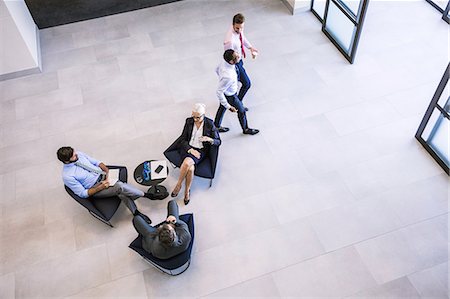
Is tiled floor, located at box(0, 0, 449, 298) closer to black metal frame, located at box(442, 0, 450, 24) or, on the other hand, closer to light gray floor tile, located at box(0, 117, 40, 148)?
light gray floor tile, located at box(0, 117, 40, 148)

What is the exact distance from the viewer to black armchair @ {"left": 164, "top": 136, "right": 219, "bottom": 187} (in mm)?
5000

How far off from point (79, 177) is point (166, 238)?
135 cm

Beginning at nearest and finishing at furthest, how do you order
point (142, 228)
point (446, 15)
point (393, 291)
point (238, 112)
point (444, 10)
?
point (142, 228) < point (393, 291) < point (238, 112) < point (446, 15) < point (444, 10)

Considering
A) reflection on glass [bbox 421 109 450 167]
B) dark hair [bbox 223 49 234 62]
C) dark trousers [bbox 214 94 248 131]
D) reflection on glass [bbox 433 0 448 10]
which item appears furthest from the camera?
reflection on glass [bbox 433 0 448 10]

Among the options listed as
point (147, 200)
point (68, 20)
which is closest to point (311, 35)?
point (147, 200)

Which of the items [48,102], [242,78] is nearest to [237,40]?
[242,78]

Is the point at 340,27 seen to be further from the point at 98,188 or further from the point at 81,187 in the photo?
the point at 81,187

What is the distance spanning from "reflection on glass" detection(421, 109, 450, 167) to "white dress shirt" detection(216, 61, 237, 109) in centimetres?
278

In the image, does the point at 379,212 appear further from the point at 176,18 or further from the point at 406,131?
the point at 176,18

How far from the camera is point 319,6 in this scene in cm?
779

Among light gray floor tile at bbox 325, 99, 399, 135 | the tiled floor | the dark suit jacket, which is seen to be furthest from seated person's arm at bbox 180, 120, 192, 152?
light gray floor tile at bbox 325, 99, 399, 135

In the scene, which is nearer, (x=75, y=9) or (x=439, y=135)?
(x=439, y=135)

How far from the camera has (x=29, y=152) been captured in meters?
5.91

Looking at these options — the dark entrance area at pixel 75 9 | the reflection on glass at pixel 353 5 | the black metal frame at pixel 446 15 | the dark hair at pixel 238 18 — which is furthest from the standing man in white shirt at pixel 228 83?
the black metal frame at pixel 446 15
